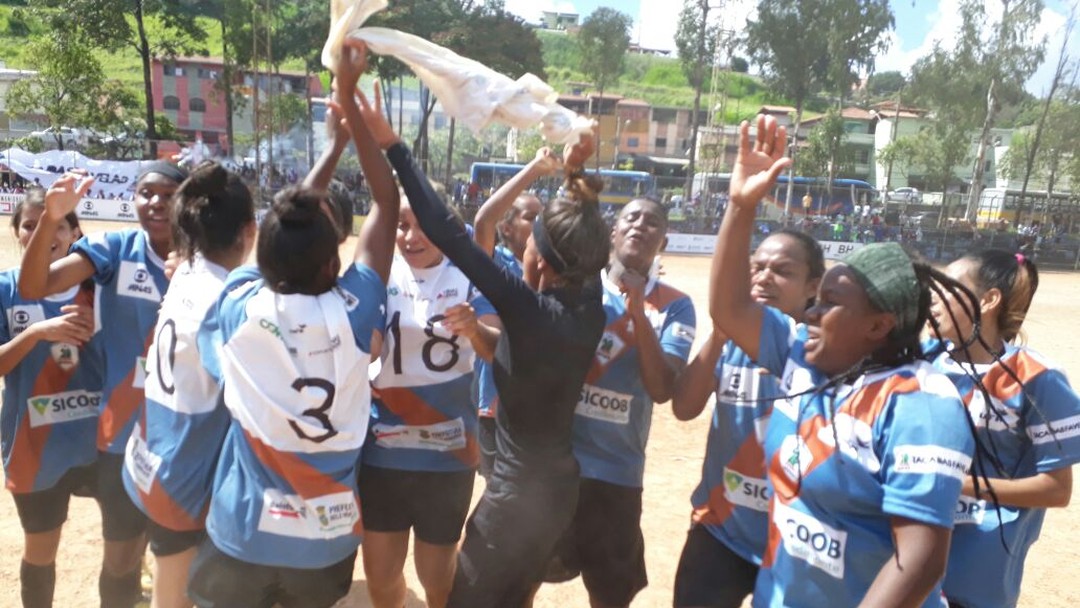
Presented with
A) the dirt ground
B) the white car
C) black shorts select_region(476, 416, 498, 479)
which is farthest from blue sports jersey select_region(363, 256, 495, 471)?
the white car

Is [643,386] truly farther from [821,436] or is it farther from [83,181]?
[83,181]

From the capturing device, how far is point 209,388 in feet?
8.93

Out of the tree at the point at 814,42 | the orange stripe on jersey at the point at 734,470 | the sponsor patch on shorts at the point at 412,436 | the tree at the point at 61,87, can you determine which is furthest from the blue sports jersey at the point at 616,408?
the tree at the point at 814,42

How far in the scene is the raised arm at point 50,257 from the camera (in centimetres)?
305

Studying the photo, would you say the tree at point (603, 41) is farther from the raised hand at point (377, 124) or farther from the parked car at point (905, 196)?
the raised hand at point (377, 124)

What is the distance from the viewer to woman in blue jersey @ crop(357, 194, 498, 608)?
3.37 meters

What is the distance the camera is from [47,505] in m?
3.50

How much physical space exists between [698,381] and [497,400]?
2.59 ft

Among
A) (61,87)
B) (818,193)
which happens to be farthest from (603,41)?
(61,87)

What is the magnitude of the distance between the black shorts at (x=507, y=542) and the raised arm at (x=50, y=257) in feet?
6.38

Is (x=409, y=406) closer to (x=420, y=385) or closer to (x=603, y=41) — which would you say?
(x=420, y=385)

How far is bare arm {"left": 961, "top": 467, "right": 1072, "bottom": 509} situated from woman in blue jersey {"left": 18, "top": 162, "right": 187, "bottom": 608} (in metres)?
3.25

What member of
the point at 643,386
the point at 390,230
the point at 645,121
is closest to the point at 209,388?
the point at 390,230

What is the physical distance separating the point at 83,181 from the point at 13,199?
87.0 feet
